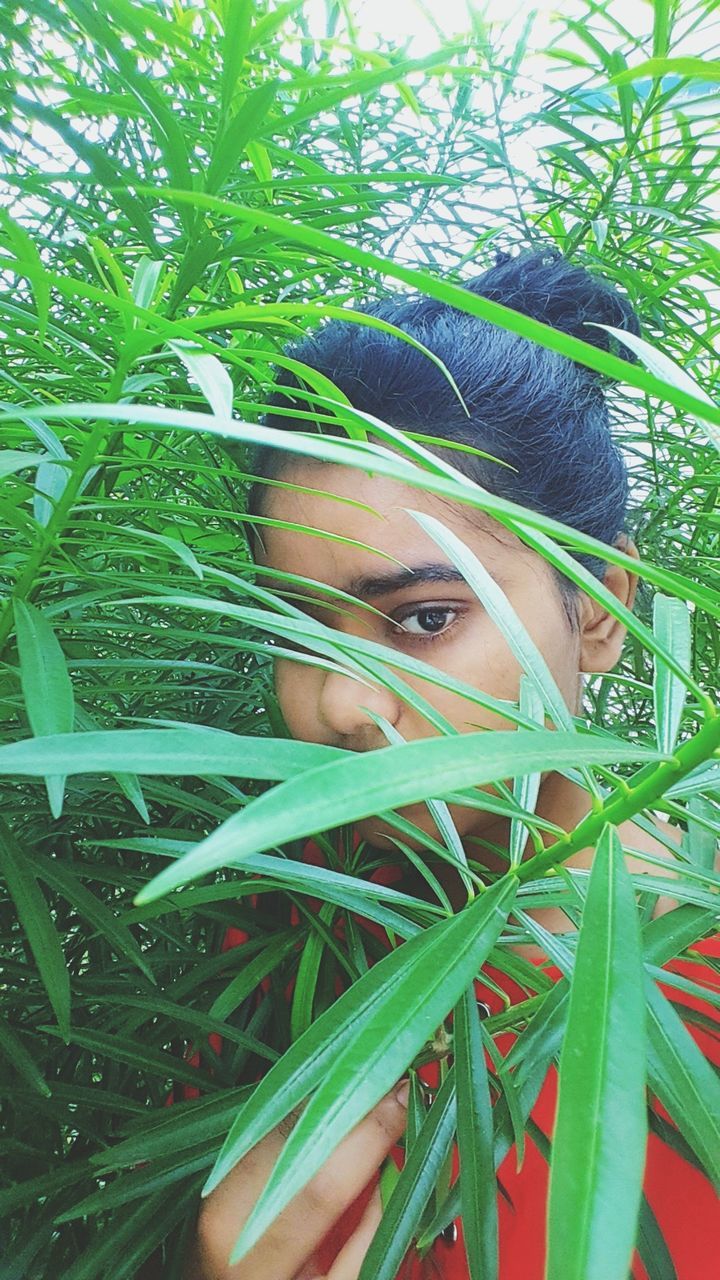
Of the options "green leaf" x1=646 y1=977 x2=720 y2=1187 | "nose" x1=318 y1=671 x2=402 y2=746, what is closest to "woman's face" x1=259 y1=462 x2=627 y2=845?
"nose" x1=318 y1=671 x2=402 y2=746

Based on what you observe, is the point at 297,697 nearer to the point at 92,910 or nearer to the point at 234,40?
the point at 92,910

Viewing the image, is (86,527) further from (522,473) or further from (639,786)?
(522,473)

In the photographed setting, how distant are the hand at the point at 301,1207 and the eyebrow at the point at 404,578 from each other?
0.29m

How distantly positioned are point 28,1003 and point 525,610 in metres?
0.40

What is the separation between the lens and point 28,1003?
511 mm

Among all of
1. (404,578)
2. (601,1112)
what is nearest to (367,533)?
(404,578)

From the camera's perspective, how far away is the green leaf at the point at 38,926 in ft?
1.12

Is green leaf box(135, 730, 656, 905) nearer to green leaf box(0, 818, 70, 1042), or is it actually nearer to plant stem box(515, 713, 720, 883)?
plant stem box(515, 713, 720, 883)

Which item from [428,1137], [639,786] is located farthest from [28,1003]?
[639,786]

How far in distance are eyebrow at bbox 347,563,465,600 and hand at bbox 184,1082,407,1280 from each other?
288mm

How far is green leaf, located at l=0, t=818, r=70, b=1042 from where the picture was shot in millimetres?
342

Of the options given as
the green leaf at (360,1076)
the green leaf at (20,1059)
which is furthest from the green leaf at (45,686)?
the green leaf at (20,1059)

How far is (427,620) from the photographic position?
0.56 m

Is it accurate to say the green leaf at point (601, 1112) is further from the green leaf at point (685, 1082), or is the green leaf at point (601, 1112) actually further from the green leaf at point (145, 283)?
the green leaf at point (145, 283)
